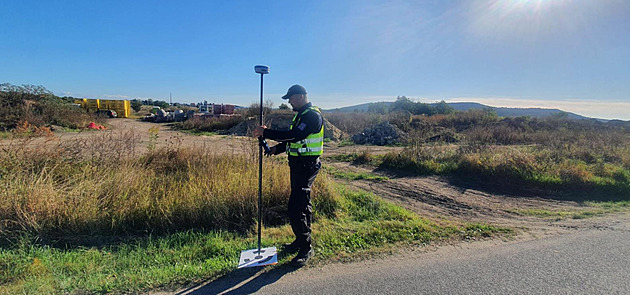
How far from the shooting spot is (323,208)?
4855 millimetres

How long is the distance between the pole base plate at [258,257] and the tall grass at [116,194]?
89 centimetres

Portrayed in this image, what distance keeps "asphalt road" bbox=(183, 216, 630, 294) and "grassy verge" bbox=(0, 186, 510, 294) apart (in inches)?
12.0

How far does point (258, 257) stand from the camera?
10.3 ft

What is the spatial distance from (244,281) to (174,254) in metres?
1.14

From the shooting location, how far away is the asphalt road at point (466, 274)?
2.64m

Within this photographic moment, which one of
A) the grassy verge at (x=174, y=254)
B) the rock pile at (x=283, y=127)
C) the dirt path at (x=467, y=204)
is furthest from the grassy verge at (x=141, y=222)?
the rock pile at (x=283, y=127)

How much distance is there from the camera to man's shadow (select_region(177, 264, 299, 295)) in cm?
257

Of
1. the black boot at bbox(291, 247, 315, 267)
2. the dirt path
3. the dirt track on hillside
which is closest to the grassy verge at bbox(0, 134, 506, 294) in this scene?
the black boot at bbox(291, 247, 315, 267)

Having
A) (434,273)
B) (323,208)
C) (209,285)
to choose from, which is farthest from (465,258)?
(209,285)

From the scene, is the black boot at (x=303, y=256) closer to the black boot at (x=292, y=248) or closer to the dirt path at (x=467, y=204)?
the black boot at (x=292, y=248)

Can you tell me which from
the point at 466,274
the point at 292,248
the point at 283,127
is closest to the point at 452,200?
the point at 466,274

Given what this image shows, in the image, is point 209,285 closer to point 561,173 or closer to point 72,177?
point 72,177

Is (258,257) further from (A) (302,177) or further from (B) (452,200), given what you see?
(B) (452,200)

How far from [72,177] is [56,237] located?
157cm
